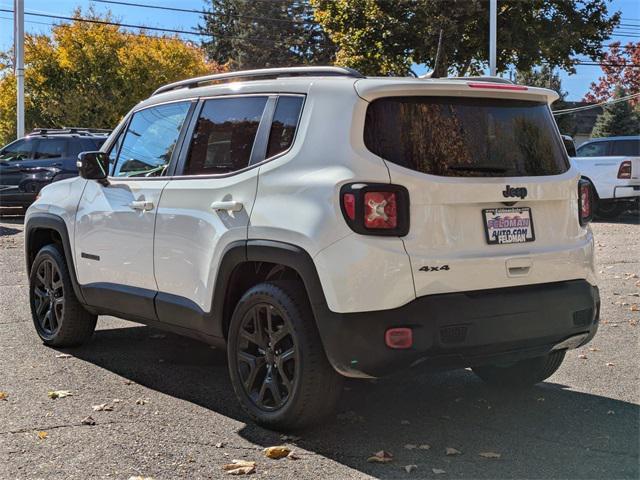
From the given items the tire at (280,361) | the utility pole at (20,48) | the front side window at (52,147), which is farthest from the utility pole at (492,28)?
the tire at (280,361)

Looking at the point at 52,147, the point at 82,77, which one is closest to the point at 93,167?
the point at 52,147

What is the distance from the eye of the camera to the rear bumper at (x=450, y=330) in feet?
13.0

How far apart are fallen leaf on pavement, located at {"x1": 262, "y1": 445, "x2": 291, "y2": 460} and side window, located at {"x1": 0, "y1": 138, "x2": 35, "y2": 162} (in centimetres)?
1657

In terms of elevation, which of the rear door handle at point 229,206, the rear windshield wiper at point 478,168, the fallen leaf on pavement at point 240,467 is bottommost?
the fallen leaf on pavement at point 240,467

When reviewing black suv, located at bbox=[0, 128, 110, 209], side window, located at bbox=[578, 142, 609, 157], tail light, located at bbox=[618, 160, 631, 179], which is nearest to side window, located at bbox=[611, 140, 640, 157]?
side window, located at bbox=[578, 142, 609, 157]

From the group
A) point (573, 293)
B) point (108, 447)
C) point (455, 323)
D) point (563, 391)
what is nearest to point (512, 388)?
point (563, 391)

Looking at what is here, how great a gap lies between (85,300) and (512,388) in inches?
127

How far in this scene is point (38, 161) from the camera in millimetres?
18828

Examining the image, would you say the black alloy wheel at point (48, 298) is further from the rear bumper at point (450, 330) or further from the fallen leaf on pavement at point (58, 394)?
the rear bumper at point (450, 330)

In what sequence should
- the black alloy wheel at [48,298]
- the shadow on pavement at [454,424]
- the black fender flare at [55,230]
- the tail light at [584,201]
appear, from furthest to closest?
1. the black alloy wheel at [48,298]
2. the black fender flare at [55,230]
3. the tail light at [584,201]
4. the shadow on pavement at [454,424]

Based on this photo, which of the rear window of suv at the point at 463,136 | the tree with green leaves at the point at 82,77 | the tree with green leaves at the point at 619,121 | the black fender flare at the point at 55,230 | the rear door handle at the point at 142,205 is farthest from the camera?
the tree with green leaves at the point at 619,121

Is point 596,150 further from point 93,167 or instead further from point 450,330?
point 450,330

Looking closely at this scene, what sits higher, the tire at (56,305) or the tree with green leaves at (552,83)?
the tree with green leaves at (552,83)

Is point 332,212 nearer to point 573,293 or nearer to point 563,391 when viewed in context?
point 573,293
